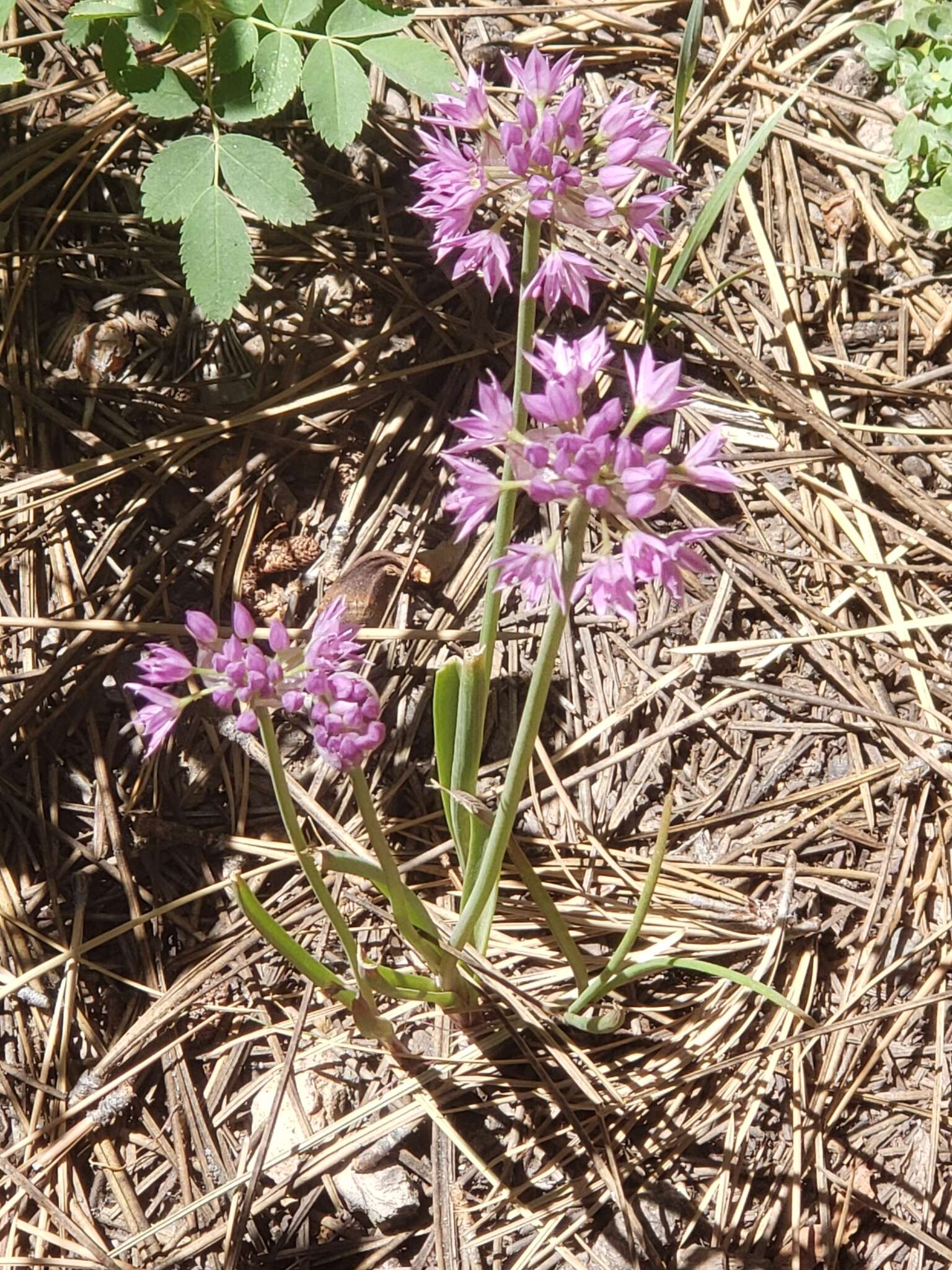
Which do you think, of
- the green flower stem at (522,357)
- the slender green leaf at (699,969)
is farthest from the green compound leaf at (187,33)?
the slender green leaf at (699,969)

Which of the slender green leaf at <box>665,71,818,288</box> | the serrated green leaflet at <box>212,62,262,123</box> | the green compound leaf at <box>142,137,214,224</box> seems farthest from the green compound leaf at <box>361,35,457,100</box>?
the slender green leaf at <box>665,71,818,288</box>

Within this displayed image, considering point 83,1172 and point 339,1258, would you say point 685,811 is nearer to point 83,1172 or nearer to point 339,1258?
point 339,1258

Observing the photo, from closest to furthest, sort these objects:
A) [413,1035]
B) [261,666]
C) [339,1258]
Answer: [261,666] < [339,1258] < [413,1035]

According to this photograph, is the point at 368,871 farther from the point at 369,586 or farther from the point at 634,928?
the point at 369,586

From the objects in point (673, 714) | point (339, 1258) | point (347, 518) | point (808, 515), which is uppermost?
point (347, 518)

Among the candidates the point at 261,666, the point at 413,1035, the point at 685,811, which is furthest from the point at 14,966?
the point at 685,811

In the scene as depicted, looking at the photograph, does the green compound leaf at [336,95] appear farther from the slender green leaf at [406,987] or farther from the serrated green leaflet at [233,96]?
the slender green leaf at [406,987]
